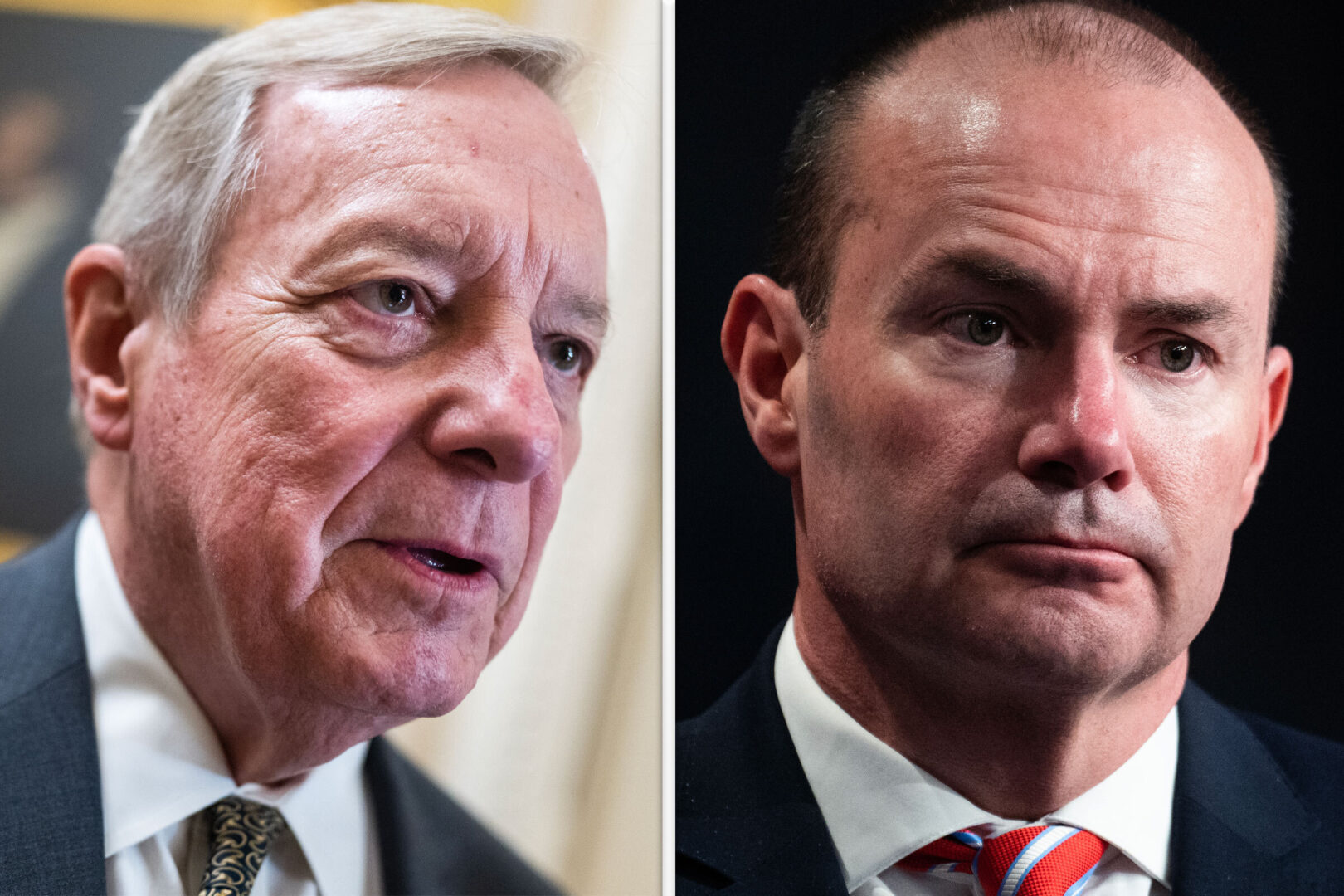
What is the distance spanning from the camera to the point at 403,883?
1.84 meters

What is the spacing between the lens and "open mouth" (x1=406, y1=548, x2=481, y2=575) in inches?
68.5

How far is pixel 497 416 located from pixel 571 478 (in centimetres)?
20

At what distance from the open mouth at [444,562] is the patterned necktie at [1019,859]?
706 millimetres

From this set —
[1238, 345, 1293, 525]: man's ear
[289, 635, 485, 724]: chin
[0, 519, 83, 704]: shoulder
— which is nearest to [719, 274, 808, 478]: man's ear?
[289, 635, 485, 724]: chin

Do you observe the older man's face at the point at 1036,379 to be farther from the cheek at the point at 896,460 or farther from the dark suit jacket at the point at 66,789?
the dark suit jacket at the point at 66,789

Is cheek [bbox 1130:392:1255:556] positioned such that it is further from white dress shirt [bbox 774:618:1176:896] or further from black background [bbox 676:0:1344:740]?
white dress shirt [bbox 774:618:1176:896]

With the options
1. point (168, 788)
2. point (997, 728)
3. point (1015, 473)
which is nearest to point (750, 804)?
point (997, 728)

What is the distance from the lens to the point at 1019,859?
5.53 ft

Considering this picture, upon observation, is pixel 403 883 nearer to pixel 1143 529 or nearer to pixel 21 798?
pixel 21 798

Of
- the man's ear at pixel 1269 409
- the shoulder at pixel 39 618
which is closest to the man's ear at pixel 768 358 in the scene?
the man's ear at pixel 1269 409

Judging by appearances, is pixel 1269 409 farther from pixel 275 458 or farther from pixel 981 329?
pixel 275 458

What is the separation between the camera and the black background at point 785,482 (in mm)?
1813

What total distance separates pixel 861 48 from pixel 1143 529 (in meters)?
0.77

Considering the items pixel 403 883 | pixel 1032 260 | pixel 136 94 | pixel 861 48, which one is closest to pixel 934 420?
pixel 1032 260
